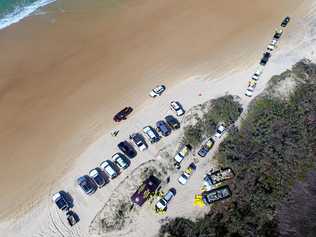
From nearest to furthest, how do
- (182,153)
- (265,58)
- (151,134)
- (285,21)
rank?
(182,153) < (151,134) < (265,58) < (285,21)

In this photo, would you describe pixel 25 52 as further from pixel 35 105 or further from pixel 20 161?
pixel 20 161

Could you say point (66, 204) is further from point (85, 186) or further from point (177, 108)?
point (177, 108)

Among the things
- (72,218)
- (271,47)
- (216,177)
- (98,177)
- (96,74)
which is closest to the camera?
(72,218)

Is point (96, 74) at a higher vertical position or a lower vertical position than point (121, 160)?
higher

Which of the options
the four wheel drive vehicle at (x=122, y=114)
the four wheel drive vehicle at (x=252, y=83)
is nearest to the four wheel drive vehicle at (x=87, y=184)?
the four wheel drive vehicle at (x=122, y=114)

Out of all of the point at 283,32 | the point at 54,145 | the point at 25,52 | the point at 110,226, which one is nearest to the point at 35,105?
the point at 54,145

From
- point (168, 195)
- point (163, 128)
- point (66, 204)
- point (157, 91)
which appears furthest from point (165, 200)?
point (157, 91)
